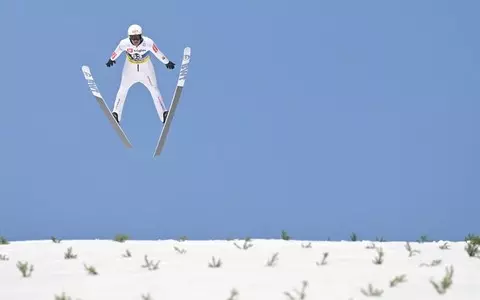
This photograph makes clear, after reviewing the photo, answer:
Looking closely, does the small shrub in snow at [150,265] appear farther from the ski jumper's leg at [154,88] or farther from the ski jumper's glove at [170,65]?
the ski jumper's glove at [170,65]

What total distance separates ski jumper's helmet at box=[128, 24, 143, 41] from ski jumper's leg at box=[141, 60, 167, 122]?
0.73m

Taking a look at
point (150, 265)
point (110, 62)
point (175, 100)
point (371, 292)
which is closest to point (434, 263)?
point (371, 292)

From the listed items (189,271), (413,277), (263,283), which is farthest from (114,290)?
(413,277)

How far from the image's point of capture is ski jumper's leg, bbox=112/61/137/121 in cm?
1491

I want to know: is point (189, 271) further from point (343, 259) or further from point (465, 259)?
point (465, 259)

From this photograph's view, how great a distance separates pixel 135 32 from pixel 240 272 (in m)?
9.03

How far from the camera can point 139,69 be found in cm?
1488

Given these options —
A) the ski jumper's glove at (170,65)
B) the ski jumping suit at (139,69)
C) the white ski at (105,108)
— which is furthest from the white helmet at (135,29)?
the white ski at (105,108)

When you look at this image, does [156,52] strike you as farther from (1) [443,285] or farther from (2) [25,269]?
(1) [443,285]

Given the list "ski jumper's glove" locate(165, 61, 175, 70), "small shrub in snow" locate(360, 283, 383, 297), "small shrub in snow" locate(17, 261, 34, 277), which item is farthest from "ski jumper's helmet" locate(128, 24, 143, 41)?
"small shrub in snow" locate(360, 283, 383, 297)

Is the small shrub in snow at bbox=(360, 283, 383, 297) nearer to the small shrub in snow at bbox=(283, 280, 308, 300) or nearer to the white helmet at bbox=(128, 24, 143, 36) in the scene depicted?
the small shrub in snow at bbox=(283, 280, 308, 300)

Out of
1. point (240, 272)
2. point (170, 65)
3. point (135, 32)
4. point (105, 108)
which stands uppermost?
point (135, 32)

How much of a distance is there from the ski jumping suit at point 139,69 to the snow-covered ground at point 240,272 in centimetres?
660

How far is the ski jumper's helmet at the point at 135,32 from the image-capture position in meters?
14.5
